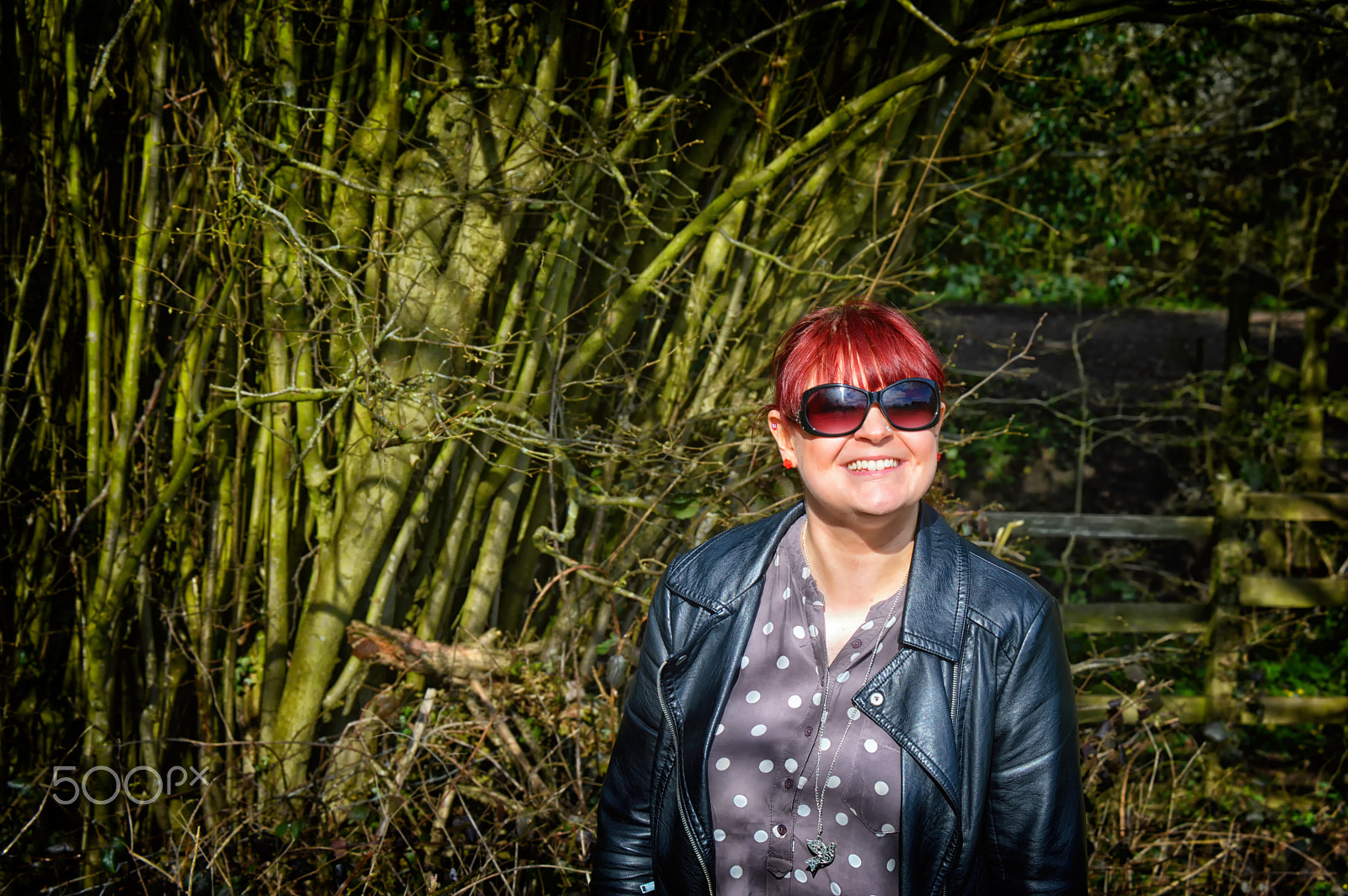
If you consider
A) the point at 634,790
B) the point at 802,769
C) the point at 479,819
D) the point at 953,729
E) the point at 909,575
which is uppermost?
A: the point at 909,575

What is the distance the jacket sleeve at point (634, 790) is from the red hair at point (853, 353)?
490 mm

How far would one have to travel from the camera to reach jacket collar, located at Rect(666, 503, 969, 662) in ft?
4.87

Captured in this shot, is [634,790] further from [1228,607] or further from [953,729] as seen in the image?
[1228,607]

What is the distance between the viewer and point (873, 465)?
152cm

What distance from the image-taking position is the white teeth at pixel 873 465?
59.7 inches

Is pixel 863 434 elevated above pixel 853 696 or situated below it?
above

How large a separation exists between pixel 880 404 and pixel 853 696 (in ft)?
1.61

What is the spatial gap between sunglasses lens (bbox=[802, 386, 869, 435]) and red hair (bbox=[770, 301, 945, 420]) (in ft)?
0.10

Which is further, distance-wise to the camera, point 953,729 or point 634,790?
point 634,790

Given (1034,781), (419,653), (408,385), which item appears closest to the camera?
(1034,781)

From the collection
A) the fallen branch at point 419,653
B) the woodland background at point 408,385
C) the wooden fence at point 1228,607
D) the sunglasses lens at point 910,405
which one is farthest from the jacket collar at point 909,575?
the wooden fence at point 1228,607

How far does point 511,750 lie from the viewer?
2.77 meters

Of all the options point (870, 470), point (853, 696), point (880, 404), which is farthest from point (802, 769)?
point (880, 404)

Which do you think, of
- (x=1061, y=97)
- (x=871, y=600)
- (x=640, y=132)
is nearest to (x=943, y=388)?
(x=871, y=600)
